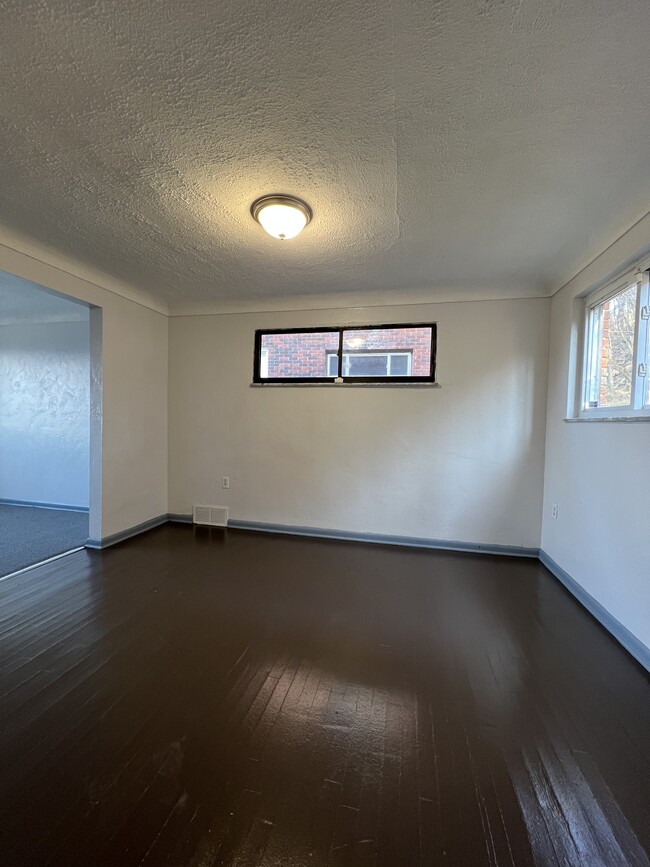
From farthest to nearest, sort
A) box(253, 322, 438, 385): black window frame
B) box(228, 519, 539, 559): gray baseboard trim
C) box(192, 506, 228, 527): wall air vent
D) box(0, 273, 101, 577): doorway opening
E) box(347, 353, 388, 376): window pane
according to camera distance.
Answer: box(0, 273, 101, 577): doorway opening < box(192, 506, 228, 527): wall air vent < box(347, 353, 388, 376): window pane < box(253, 322, 438, 385): black window frame < box(228, 519, 539, 559): gray baseboard trim

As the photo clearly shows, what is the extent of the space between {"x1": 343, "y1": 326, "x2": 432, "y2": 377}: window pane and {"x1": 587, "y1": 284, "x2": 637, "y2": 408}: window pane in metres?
1.27

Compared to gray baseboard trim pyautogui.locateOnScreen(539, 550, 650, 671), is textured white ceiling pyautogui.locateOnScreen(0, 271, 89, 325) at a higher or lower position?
higher

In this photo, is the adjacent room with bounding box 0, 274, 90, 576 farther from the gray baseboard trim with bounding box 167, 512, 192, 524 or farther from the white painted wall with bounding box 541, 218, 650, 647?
the white painted wall with bounding box 541, 218, 650, 647

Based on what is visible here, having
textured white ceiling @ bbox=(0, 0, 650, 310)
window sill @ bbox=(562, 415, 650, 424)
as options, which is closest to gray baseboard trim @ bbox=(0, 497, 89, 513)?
textured white ceiling @ bbox=(0, 0, 650, 310)

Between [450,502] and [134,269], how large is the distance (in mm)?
3458

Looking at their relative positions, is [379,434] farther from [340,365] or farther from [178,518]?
[178,518]

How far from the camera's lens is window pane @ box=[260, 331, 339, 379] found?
362 centimetres

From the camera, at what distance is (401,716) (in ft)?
4.69

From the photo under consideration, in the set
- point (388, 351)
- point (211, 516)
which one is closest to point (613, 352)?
point (388, 351)

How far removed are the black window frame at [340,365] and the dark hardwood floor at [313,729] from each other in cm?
193

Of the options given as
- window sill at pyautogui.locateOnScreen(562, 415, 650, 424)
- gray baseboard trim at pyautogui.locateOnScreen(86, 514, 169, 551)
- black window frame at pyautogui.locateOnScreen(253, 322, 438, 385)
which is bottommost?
gray baseboard trim at pyautogui.locateOnScreen(86, 514, 169, 551)

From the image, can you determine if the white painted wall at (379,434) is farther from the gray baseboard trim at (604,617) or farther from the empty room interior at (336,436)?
the gray baseboard trim at (604,617)

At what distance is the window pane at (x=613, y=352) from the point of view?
2150 mm

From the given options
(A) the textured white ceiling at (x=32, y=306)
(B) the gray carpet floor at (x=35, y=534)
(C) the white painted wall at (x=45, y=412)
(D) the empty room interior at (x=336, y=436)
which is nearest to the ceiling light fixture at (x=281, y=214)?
(D) the empty room interior at (x=336, y=436)
